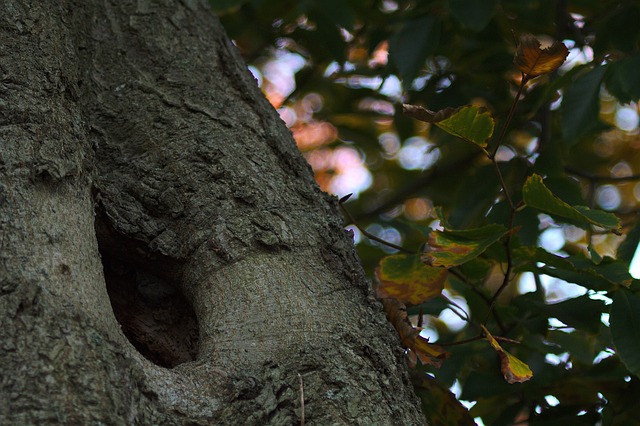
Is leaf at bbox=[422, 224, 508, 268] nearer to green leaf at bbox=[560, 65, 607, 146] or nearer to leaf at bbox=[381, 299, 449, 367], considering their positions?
leaf at bbox=[381, 299, 449, 367]

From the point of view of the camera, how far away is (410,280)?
151cm

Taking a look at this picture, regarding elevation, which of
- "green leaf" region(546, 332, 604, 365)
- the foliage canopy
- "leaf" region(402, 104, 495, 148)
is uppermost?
"leaf" region(402, 104, 495, 148)

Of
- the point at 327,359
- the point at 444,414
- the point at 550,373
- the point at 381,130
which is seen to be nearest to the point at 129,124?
the point at 327,359

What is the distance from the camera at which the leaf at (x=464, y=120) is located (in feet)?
4.00

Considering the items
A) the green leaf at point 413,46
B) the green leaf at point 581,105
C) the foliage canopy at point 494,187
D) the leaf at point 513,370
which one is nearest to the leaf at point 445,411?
the foliage canopy at point 494,187

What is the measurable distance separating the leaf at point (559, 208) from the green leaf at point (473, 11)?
82 cm

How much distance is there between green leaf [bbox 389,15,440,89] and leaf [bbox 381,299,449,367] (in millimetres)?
974

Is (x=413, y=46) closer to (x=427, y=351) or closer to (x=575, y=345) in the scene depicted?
(x=575, y=345)

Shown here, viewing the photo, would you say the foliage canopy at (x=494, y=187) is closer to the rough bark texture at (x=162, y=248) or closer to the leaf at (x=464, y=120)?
the leaf at (x=464, y=120)

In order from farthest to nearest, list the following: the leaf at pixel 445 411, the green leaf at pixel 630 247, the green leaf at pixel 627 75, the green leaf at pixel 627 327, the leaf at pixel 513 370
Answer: the green leaf at pixel 627 75
the green leaf at pixel 630 247
the leaf at pixel 445 411
the green leaf at pixel 627 327
the leaf at pixel 513 370

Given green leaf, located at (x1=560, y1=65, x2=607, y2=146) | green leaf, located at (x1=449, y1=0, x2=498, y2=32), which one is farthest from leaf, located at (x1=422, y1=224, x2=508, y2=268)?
green leaf, located at (x1=449, y1=0, x2=498, y2=32)

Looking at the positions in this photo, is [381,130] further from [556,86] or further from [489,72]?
[556,86]

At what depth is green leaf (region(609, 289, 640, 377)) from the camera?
1.38 m

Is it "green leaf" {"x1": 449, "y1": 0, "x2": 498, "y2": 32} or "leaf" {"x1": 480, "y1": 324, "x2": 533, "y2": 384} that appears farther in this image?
"green leaf" {"x1": 449, "y1": 0, "x2": 498, "y2": 32}
